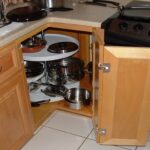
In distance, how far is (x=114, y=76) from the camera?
1349 millimetres

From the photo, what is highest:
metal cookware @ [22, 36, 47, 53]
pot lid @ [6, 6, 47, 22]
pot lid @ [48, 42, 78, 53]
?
pot lid @ [6, 6, 47, 22]

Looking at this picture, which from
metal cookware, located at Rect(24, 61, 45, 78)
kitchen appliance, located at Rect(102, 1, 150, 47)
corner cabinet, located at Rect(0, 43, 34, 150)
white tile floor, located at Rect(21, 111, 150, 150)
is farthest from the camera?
metal cookware, located at Rect(24, 61, 45, 78)

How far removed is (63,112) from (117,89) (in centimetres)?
77

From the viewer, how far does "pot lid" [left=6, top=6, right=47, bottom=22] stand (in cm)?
155

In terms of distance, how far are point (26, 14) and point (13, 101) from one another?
1.82 ft

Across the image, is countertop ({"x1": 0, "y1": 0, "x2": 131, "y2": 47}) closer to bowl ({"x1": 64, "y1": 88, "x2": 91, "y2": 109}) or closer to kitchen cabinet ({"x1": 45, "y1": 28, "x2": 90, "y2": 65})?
kitchen cabinet ({"x1": 45, "y1": 28, "x2": 90, "y2": 65})

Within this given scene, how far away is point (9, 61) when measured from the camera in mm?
1398

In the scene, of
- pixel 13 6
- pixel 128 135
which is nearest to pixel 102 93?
pixel 128 135

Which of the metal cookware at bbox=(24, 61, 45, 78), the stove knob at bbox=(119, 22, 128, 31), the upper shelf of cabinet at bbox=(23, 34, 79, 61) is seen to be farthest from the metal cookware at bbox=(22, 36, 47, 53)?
the stove knob at bbox=(119, 22, 128, 31)

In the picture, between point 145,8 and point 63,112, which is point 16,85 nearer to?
point 63,112

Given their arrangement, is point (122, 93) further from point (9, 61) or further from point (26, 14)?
point (26, 14)

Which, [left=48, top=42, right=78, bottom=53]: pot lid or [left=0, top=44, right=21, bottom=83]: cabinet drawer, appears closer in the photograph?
[left=0, top=44, right=21, bottom=83]: cabinet drawer

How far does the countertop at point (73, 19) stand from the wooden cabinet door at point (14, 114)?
0.25m

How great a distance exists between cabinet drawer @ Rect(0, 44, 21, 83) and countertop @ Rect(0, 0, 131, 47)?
5 cm
